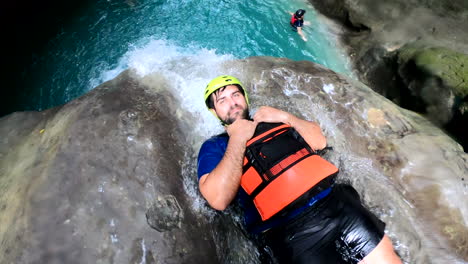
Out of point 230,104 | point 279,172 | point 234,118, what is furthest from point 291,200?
point 230,104

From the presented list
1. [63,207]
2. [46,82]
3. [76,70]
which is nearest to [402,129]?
[63,207]

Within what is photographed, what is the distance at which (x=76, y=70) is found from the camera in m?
6.59

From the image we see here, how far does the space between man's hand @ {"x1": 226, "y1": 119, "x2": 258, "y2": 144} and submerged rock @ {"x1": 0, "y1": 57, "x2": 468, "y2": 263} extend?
1.07 m

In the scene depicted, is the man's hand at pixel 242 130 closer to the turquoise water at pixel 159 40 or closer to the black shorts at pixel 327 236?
the black shorts at pixel 327 236

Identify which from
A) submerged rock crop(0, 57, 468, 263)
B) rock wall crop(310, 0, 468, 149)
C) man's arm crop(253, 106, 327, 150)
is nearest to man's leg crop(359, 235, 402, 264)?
submerged rock crop(0, 57, 468, 263)

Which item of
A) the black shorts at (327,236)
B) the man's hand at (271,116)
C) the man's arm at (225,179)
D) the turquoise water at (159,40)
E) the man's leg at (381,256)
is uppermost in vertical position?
the man's hand at (271,116)

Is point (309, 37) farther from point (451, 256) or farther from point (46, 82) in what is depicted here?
point (46, 82)

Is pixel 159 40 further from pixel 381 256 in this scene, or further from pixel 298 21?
pixel 381 256

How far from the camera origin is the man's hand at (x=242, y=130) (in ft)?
10.0

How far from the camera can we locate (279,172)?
9.21 feet

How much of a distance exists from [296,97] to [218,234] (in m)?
2.85

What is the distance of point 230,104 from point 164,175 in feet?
4.39

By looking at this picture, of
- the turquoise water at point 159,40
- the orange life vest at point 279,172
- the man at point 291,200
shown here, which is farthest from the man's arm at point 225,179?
the turquoise water at point 159,40

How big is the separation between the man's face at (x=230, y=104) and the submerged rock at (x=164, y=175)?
92cm
